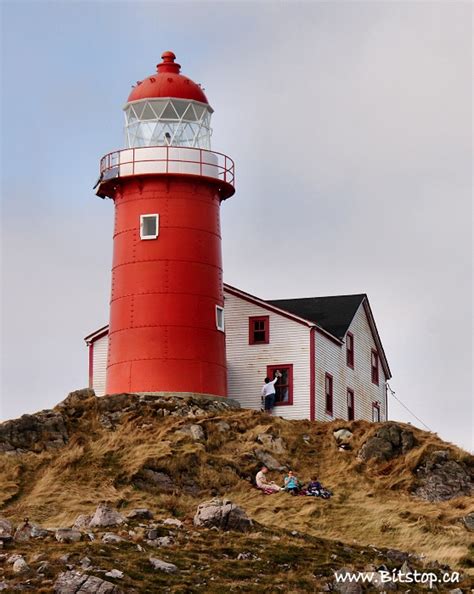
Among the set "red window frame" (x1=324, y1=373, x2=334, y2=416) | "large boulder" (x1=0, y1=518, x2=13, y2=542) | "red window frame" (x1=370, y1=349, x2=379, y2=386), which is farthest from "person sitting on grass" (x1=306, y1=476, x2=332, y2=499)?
"red window frame" (x1=370, y1=349, x2=379, y2=386)

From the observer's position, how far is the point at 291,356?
58438 millimetres

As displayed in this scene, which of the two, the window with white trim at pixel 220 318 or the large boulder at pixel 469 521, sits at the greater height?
the window with white trim at pixel 220 318

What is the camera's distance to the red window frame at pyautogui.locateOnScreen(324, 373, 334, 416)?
59.1 meters

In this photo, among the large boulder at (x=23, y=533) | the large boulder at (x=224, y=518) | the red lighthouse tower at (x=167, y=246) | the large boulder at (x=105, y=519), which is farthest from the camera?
the red lighthouse tower at (x=167, y=246)

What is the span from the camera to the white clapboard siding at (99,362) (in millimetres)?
60875

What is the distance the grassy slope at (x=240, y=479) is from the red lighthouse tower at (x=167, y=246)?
96.8 inches

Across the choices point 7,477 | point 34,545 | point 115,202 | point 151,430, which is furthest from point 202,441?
point 34,545

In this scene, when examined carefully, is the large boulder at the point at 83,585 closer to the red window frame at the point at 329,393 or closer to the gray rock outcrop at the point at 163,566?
the gray rock outcrop at the point at 163,566

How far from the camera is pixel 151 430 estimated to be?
2073 inches

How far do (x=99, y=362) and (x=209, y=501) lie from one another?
18.2 meters

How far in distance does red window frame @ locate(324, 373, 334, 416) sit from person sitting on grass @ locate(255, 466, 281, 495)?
29.8ft

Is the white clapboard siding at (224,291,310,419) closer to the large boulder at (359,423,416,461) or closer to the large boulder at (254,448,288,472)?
the large boulder at (359,423,416,461)

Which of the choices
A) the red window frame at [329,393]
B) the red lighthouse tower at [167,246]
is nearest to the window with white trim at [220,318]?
the red lighthouse tower at [167,246]

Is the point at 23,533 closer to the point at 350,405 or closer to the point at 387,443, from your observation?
the point at 387,443
